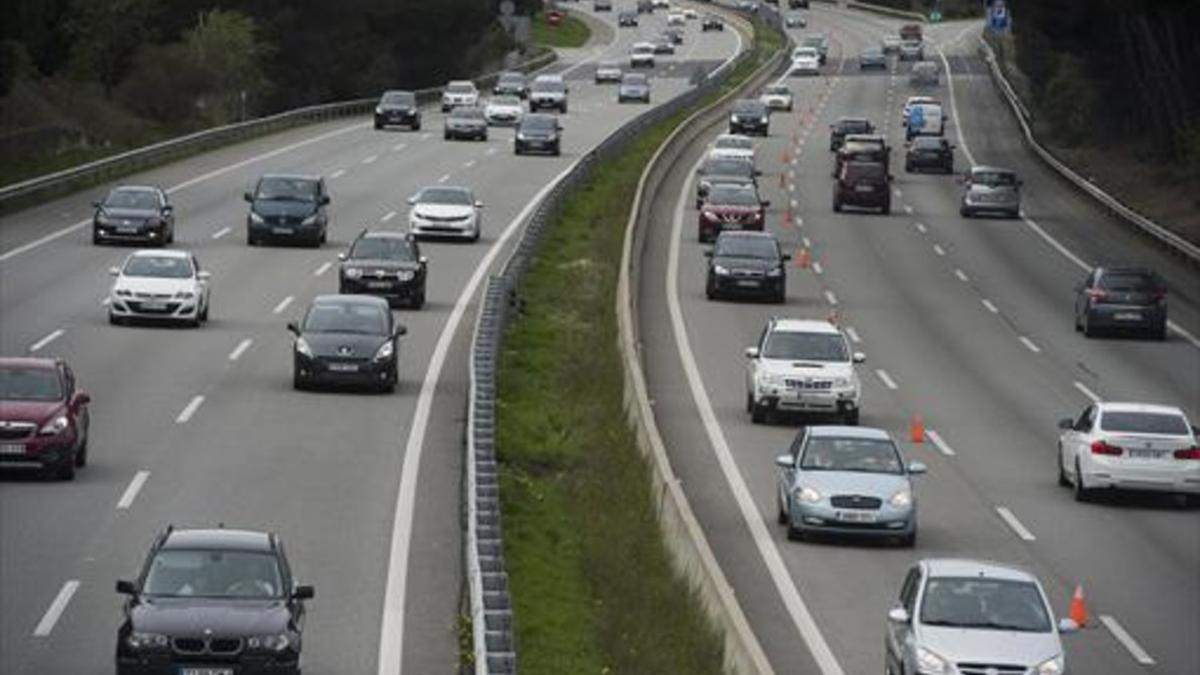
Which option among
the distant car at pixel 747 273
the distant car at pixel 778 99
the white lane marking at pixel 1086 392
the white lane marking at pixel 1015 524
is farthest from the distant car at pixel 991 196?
the white lane marking at pixel 1015 524

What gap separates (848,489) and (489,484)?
6240mm

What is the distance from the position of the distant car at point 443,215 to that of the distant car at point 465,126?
32.8 m

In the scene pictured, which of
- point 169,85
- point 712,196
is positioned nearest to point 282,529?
point 712,196

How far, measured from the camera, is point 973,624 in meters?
25.7

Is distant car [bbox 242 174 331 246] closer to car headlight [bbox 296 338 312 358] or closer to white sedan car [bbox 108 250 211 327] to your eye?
white sedan car [bbox 108 250 211 327]

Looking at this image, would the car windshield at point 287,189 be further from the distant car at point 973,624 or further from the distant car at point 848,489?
the distant car at point 973,624

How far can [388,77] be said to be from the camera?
468 ft

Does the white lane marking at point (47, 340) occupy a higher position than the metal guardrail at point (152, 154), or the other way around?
the white lane marking at point (47, 340)

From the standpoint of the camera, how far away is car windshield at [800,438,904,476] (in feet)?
116

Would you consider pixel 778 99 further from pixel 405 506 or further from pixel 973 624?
pixel 973 624

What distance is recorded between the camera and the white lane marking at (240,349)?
Result: 46.7 metres

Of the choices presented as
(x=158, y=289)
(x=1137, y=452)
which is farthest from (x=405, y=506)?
(x=158, y=289)

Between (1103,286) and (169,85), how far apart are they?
61385mm

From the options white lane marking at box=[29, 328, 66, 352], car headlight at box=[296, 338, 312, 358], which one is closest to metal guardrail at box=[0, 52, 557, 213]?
white lane marking at box=[29, 328, 66, 352]
